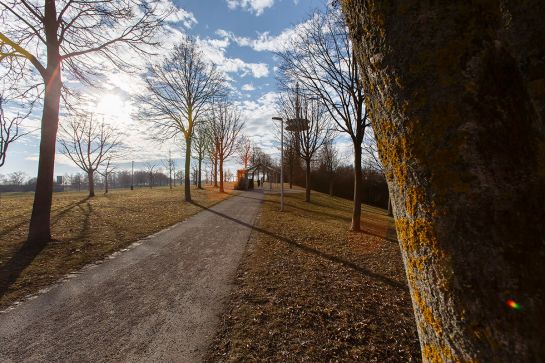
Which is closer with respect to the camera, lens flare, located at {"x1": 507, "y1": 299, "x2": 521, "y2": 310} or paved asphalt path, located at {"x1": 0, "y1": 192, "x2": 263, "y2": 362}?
lens flare, located at {"x1": 507, "y1": 299, "x2": 521, "y2": 310}

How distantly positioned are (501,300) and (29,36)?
11041mm

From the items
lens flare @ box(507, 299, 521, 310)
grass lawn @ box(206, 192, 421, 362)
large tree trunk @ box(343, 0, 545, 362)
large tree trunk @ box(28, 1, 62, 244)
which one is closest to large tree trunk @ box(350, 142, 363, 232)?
grass lawn @ box(206, 192, 421, 362)

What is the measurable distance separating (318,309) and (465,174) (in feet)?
11.7

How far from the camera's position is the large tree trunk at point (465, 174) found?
2.45 feet

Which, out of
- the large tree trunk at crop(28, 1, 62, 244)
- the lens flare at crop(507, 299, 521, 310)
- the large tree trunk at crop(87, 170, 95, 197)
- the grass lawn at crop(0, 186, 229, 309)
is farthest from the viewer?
the large tree trunk at crop(87, 170, 95, 197)

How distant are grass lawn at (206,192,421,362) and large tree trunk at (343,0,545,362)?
238 centimetres

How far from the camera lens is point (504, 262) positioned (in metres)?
0.75

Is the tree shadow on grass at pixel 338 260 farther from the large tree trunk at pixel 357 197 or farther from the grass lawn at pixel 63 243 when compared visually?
the grass lawn at pixel 63 243

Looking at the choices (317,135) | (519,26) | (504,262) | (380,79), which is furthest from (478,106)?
(317,135)

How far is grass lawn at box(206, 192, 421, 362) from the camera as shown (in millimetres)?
2959

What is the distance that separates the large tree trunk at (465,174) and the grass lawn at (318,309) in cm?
238

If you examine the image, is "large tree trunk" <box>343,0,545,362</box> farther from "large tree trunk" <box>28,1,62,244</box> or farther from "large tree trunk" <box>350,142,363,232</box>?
"large tree trunk" <box>28,1,62,244</box>

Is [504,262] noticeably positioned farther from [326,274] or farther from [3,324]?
[3,324]

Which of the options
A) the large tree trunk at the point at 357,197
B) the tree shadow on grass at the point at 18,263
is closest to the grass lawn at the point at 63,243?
the tree shadow on grass at the point at 18,263
